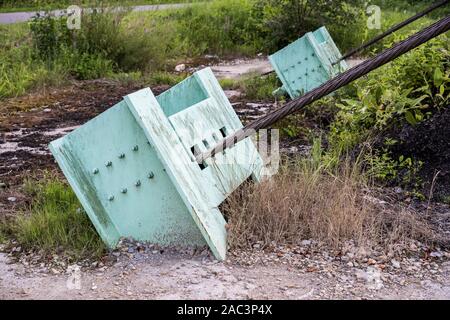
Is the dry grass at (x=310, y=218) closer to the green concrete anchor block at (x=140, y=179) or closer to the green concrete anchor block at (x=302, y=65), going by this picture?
the green concrete anchor block at (x=140, y=179)

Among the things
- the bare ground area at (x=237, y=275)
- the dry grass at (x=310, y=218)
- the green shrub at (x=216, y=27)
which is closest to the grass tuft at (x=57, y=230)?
the bare ground area at (x=237, y=275)

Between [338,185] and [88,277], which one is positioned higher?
[88,277]

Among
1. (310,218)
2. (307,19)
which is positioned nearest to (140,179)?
(310,218)

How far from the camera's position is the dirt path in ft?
10.7

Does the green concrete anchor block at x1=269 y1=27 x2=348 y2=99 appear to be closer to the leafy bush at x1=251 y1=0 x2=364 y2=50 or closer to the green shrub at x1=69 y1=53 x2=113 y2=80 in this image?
the green shrub at x1=69 y1=53 x2=113 y2=80

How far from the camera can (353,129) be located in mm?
5641

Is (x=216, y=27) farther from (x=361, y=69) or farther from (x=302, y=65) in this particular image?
(x=361, y=69)

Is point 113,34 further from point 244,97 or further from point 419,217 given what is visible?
point 419,217

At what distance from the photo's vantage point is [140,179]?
12.0 ft

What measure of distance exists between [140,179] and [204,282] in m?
0.67

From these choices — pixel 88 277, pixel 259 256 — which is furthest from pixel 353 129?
pixel 88 277

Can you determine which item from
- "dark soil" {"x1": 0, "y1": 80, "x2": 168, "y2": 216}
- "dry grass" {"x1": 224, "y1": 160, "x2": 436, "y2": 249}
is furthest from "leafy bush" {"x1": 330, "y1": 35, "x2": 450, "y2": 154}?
"dark soil" {"x1": 0, "y1": 80, "x2": 168, "y2": 216}

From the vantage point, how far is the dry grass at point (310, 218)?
3809 millimetres

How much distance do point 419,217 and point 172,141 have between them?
5.18ft
